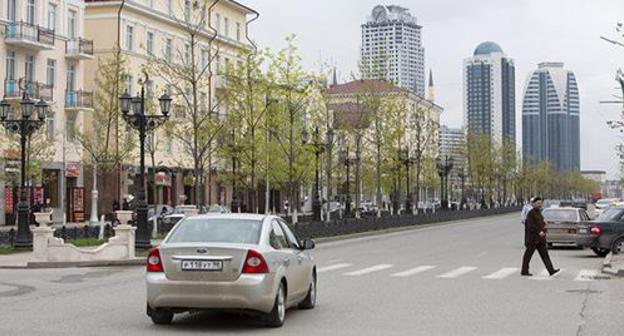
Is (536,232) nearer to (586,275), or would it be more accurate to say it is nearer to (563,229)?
(586,275)

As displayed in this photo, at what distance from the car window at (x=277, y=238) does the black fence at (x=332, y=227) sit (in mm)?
19475

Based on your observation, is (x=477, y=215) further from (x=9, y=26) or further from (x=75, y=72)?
(x=9, y=26)

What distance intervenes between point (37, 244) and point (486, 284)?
12.7m

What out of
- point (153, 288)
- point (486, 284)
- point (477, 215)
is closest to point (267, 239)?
point (153, 288)

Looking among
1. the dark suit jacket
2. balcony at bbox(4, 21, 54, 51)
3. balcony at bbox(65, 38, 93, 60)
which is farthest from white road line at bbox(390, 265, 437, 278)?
balcony at bbox(65, 38, 93, 60)

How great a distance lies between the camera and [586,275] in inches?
857

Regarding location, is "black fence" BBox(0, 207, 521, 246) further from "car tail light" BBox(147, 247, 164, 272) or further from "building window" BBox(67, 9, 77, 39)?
"building window" BBox(67, 9, 77, 39)

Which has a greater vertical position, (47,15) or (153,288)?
(47,15)

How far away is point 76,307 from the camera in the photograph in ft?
47.5

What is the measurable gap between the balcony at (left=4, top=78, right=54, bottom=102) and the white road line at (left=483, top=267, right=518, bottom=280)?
35559 mm

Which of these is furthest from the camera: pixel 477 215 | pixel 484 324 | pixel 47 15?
pixel 477 215

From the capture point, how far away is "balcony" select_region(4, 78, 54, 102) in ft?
172

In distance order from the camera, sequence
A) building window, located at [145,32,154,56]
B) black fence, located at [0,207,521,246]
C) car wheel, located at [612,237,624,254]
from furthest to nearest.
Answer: building window, located at [145,32,154,56], black fence, located at [0,207,521,246], car wheel, located at [612,237,624,254]

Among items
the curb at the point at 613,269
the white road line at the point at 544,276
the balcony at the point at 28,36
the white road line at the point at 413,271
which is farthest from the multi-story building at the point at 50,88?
the curb at the point at 613,269
